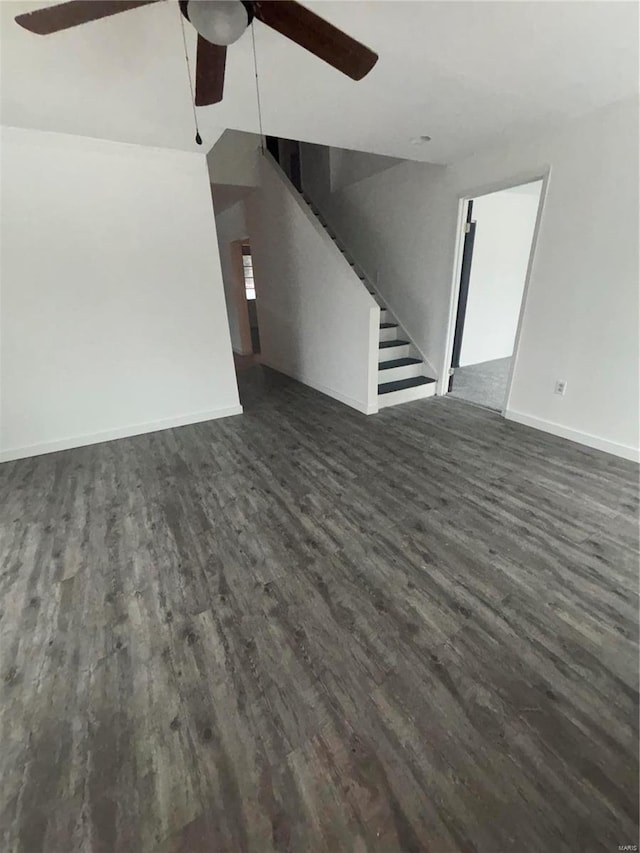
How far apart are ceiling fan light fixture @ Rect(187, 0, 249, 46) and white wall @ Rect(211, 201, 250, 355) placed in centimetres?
453

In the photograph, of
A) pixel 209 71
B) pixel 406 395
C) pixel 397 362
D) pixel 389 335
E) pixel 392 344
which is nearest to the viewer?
pixel 209 71

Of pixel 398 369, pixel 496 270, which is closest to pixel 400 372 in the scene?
pixel 398 369

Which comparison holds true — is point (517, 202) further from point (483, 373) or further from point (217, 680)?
point (217, 680)

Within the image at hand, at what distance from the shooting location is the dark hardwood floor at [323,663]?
0.99 metres

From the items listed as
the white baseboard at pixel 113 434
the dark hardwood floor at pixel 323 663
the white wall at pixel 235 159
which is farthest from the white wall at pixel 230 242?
the dark hardwood floor at pixel 323 663

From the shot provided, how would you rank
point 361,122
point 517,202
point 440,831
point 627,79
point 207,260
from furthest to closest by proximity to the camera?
1. point 517,202
2. point 207,260
3. point 361,122
4. point 627,79
5. point 440,831

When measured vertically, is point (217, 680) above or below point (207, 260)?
below

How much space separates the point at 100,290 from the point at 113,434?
4.21 feet

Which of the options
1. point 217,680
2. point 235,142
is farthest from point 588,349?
point 235,142

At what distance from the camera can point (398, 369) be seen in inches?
165

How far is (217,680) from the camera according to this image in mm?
1334

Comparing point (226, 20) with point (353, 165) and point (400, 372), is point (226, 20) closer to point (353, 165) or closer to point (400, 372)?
point (400, 372)

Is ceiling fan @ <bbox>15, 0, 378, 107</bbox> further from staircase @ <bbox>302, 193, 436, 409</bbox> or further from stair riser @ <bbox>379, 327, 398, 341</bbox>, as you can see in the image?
stair riser @ <bbox>379, 327, 398, 341</bbox>

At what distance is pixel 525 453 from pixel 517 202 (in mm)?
4175
